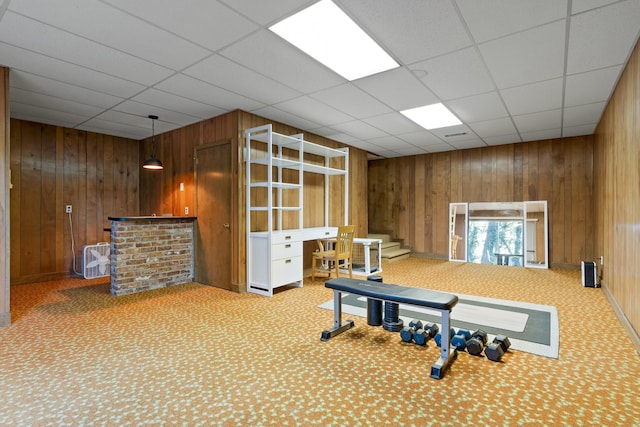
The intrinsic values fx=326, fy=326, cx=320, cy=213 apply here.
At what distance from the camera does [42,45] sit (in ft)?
9.26

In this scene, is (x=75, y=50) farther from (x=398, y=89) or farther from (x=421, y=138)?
(x=421, y=138)

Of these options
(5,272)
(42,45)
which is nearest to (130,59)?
(42,45)

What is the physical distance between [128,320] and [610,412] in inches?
156

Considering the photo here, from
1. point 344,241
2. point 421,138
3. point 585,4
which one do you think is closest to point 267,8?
point 585,4

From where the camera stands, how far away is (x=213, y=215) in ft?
16.5

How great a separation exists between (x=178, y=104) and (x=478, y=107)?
13.3 ft

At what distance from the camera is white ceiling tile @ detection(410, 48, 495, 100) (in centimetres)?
307

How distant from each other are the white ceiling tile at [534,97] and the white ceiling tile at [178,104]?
3773mm

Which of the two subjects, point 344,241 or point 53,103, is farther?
point 344,241

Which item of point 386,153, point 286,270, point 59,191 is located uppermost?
point 386,153

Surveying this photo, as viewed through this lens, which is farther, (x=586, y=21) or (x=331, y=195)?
(x=331, y=195)

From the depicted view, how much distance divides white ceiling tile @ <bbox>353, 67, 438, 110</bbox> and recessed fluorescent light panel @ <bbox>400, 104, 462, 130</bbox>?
0.21 m

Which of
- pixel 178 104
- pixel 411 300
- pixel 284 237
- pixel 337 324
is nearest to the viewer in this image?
pixel 411 300

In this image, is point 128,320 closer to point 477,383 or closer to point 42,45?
point 42,45
